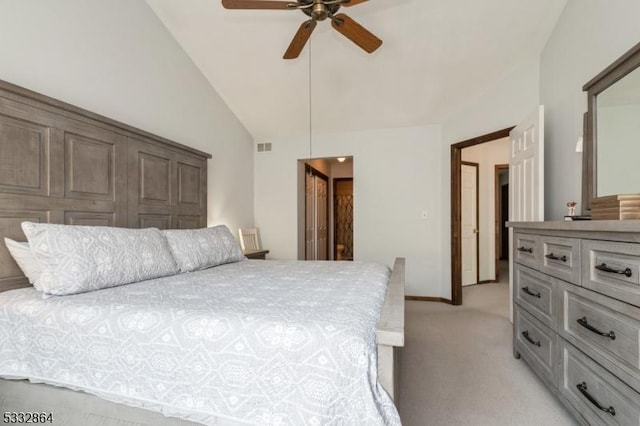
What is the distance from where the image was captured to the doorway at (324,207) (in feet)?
16.4

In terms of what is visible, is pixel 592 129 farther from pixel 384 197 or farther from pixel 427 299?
pixel 427 299

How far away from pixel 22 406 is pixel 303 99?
3.63m

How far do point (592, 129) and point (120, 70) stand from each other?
3508 mm

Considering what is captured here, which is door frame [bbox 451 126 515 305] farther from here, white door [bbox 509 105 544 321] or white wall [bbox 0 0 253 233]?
white wall [bbox 0 0 253 233]

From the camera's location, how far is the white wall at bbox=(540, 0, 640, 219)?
6.86 ft

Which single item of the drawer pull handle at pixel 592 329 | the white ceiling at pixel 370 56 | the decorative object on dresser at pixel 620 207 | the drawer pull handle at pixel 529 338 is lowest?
the drawer pull handle at pixel 529 338

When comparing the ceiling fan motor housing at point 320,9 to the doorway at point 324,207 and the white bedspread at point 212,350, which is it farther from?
the doorway at point 324,207

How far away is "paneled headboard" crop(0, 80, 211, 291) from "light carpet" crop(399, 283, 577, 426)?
2.38m

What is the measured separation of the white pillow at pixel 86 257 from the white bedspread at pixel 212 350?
0.08 m

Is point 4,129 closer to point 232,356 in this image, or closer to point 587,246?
point 232,356

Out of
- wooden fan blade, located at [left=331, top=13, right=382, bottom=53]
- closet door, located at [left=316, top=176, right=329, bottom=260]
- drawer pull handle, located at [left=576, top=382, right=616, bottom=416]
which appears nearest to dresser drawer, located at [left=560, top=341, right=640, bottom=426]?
drawer pull handle, located at [left=576, top=382, right=616, bottom=416]

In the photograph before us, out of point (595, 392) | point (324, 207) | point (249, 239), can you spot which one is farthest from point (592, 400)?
point (324, 207)

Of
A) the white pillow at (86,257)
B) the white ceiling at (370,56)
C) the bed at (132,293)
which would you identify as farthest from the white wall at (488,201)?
the white pillow at (86,257)

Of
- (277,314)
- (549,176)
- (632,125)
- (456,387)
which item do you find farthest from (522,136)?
(277,314)
